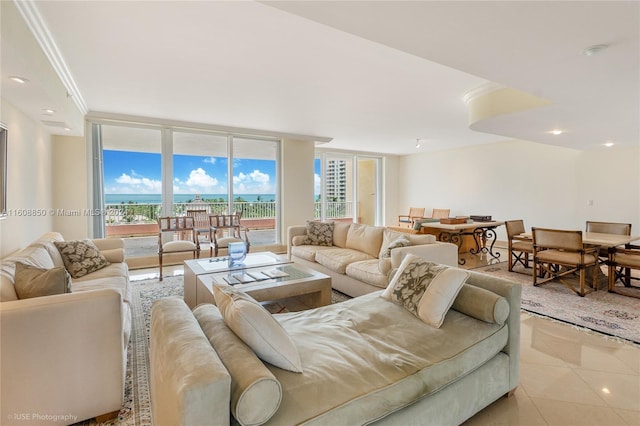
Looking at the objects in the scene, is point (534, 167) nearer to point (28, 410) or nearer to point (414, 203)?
point (414, 203)

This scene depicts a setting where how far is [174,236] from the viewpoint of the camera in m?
5.73

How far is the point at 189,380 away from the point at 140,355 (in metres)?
1.84

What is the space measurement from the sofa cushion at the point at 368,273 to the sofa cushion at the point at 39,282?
249cm

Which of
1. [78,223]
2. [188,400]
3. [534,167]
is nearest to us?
[188,400]

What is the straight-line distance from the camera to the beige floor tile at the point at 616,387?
1.85 m

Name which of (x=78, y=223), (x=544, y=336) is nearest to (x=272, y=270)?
(x=544, y=336)

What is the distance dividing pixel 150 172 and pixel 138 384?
14.6 ft

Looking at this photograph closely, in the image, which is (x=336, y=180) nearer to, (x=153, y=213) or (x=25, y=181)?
(x=153, y=213)

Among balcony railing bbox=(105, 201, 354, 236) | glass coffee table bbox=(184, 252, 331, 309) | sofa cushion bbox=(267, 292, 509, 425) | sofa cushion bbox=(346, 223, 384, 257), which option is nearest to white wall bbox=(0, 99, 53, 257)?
balcony railing bbox=(105, 201, 354, 236)

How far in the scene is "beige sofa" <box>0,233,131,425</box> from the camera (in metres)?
1.45

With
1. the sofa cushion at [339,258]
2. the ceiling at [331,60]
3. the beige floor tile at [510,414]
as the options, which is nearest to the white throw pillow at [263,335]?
the beige floor tile at [510,414]

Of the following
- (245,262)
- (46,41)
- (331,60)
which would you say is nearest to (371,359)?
(245,262)

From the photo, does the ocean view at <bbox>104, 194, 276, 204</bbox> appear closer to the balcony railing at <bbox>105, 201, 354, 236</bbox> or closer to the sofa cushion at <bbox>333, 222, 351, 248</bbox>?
the balcony railing at <bbox>105, 201, 354, 236</bbox>

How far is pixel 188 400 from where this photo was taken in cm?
97
